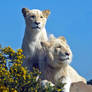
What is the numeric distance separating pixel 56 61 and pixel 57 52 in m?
0.26

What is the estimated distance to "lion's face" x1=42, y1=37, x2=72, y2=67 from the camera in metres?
12.8

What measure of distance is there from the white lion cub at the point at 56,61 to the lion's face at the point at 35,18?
1048 millimetres

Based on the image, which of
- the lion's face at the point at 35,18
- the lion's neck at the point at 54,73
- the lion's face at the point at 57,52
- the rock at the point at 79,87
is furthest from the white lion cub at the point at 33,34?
the rock at the point at 79,87

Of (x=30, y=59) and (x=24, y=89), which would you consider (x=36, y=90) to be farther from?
(x=30, y=59)

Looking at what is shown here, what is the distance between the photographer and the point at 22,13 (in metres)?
14.9

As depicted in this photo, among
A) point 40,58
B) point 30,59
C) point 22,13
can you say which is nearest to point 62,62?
point 40,58

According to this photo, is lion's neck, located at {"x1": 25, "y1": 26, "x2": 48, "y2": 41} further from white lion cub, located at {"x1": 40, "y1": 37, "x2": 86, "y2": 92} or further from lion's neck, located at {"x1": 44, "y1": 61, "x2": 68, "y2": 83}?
lion's neck, located at {"x1": 44, "y1": 61, "x2": 68, "y2": 83}

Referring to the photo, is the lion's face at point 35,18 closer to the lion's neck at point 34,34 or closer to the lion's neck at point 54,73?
the lion's neck at point 34,34

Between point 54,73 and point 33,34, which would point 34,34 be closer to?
point 33,34

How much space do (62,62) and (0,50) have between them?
2152 mm

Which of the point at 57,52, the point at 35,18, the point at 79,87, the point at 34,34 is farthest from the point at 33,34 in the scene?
the point at 79,87

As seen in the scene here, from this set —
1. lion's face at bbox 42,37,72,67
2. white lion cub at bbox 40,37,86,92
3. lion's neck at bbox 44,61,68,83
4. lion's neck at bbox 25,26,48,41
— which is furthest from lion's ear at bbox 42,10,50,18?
lion's neck at bbox 44,61,68,83

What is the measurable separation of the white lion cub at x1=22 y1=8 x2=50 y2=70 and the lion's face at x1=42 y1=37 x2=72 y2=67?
1116mm

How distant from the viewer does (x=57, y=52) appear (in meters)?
12.9
